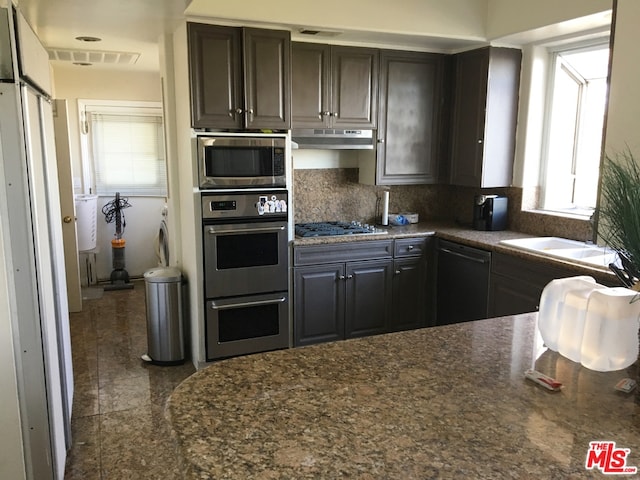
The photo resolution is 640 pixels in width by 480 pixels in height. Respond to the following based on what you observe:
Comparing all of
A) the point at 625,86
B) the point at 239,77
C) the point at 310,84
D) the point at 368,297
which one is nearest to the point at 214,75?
the point at 239,77

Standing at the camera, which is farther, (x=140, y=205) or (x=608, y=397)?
(x=140, y=205)

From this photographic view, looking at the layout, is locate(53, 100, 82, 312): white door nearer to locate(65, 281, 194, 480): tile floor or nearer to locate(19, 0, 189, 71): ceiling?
locate(65, 281, 194, 480): tile floor

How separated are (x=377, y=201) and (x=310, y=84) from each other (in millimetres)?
1198

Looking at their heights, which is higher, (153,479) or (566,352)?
(566,352)

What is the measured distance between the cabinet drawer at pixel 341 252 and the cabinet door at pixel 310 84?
34.4 inches

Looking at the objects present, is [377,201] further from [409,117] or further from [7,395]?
[7,395]

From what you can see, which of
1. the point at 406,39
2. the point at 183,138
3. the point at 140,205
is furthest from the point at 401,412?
the point at 140,205

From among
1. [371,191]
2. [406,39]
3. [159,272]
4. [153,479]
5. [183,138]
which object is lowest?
[153,479]

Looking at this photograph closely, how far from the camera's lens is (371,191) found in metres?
4.46

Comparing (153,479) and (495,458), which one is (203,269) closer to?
(153,479)

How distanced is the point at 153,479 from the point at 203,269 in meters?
1.36

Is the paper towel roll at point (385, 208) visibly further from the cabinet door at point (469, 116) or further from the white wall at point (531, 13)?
the white wall at point (531, 13)

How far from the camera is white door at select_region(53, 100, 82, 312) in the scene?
4863mm

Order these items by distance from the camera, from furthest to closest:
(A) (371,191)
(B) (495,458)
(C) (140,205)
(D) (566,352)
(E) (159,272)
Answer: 1. (C) (140,205)
2. (A) (371,191)
3. (E) (159,272)
4. (D) (566,352)
5. (B) (495,458)
